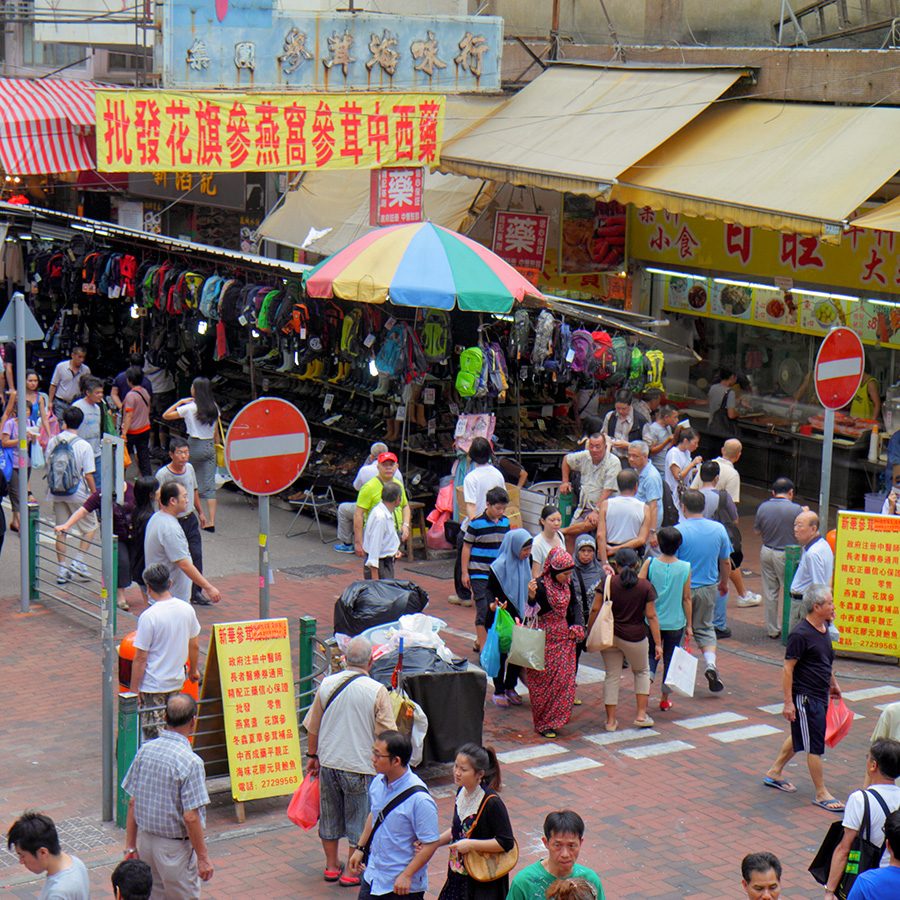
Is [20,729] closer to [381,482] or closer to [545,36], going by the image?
[381,482]

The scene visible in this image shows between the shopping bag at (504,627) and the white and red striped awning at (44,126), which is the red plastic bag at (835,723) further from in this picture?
the white and red striped awning at (44,126)

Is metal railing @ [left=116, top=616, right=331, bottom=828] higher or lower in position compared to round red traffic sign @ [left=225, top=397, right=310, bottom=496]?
lower

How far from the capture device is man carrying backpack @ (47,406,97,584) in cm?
1423

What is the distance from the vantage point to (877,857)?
7.14m

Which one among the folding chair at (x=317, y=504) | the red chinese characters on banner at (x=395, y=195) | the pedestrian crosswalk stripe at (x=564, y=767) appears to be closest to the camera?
the pedestrian crosswalk stripe at (x=564, y=767)

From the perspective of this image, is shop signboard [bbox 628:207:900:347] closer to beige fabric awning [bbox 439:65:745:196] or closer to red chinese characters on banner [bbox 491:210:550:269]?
red chinese characters on banner [bbox 491:210:550:269]

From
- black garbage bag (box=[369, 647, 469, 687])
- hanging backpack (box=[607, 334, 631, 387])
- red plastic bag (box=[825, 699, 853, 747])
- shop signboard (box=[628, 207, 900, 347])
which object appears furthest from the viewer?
shop signboard (box=[628, 207, 900, 347])

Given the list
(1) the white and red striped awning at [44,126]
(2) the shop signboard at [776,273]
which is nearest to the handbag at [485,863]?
(2) the shop signboard at [776,273]

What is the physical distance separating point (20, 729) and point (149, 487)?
2.54 metres

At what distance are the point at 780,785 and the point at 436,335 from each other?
7429 millimetres

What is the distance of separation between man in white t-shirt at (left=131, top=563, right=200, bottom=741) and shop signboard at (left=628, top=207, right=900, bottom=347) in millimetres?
9852

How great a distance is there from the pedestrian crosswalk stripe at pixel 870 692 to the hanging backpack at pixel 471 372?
17.7ft

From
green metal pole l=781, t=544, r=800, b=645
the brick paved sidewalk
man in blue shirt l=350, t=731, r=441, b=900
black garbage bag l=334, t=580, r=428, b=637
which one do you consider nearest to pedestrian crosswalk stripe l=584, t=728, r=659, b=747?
the brick paved sidewalk

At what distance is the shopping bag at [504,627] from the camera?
37.0 ft
